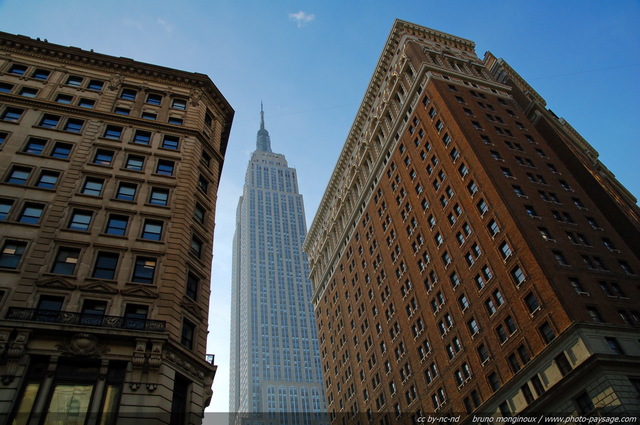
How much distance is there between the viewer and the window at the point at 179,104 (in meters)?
46.7

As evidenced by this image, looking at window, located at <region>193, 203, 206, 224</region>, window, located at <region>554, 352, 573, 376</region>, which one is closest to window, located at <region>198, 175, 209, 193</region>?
window, located at <region>193, 203, 206, 224</region>

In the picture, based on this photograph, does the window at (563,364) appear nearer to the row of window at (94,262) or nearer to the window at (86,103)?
the row of window at (94,262)

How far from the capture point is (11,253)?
96.8 ft

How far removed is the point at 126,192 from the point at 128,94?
14.2 meters

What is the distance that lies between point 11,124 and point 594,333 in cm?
4818

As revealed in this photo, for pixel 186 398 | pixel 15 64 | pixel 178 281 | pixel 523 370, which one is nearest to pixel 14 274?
pixel 178 281

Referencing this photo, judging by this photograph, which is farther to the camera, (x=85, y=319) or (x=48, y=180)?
(x=48, y=180)

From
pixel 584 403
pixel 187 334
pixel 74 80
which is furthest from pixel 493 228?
pixel 74 80

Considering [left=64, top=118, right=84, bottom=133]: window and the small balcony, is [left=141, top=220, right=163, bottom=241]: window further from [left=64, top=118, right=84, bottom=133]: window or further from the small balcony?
[left=64, top=118, right=84, bottom=133]: window

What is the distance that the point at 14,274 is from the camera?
28094 mm

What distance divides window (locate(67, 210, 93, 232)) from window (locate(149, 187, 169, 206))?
4.19 m

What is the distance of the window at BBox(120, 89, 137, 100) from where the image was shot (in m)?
45.8

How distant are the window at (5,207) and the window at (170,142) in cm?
1214

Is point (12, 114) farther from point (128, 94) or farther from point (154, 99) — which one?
point (154, 99)
